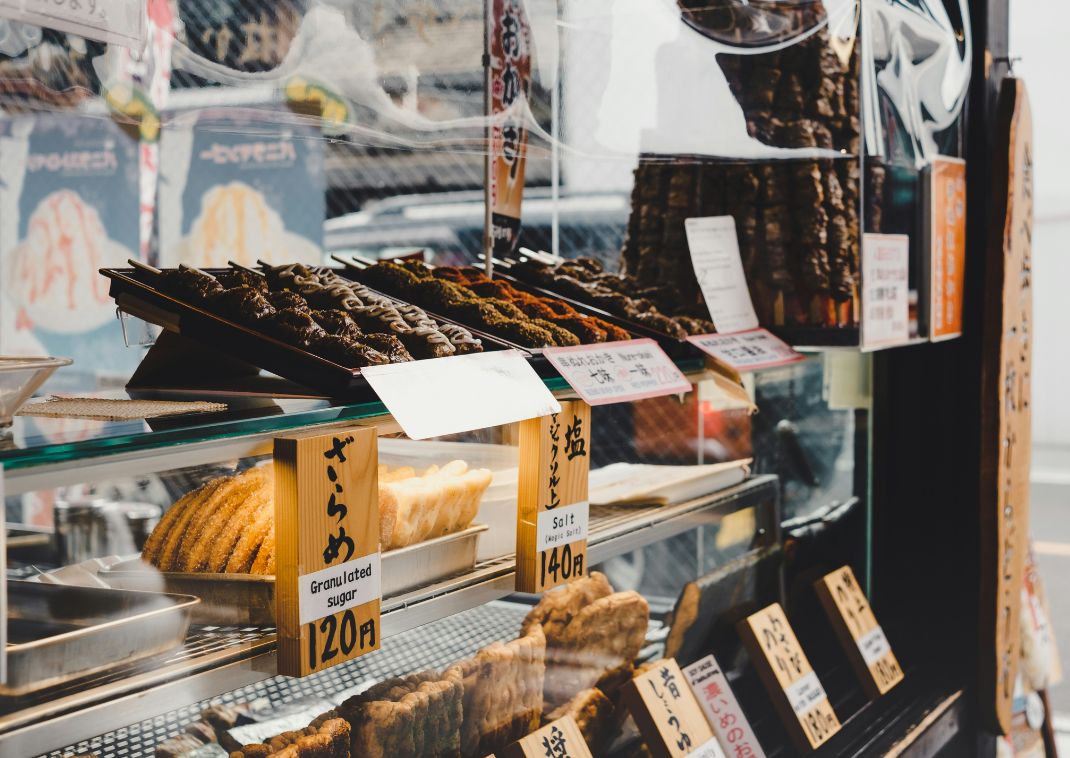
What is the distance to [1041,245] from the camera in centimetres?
1160

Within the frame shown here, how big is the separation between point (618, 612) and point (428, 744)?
52cm

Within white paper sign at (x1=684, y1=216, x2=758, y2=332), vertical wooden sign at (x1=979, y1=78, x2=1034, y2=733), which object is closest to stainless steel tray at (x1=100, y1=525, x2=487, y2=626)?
white paper sign at (x1=684, y1=216, x2=758, y2=332)

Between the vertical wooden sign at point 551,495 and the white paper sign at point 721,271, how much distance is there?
26.4 inches

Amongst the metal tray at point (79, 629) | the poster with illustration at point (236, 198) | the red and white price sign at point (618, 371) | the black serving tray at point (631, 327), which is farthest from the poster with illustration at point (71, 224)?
the metal tray at point (79, 629)

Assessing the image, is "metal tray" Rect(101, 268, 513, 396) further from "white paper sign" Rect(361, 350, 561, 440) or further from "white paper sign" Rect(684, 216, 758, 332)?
"white paper sign" Rect(684, 216, 758, 332)

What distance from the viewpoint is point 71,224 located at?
3.89 m

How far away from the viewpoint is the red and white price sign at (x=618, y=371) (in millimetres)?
1412

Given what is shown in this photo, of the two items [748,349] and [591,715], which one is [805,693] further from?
[748,349]

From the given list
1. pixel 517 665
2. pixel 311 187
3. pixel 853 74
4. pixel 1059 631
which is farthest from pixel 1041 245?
pixel 517 665

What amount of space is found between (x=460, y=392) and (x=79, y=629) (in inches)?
17.4

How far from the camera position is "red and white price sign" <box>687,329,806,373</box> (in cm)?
183

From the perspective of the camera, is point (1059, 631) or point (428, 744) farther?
point (1059, 631)

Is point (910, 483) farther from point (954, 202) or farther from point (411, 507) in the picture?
point (411, 507)

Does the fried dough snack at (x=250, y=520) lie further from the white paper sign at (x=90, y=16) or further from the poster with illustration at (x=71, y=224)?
the poster with illustration at (x=71, y=224)
